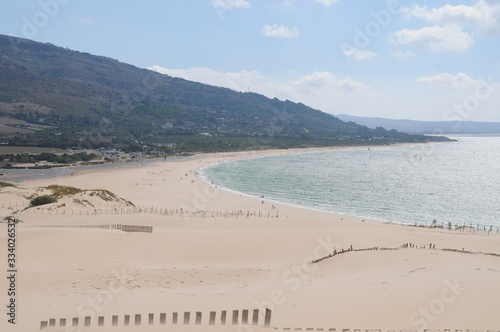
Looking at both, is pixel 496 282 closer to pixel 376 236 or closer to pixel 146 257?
pixel 376 236

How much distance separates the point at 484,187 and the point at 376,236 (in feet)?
164

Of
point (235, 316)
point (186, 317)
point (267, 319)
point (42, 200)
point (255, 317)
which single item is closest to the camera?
point (186, 317)

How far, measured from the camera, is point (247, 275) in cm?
2045

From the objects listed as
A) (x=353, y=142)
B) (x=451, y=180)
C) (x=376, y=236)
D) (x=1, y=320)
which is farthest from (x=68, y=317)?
(x=353, y=142)

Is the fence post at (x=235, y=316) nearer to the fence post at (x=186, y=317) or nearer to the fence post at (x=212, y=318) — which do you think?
the fence post at (x=212, y=318)

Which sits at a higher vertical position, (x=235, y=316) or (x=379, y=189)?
(x=235, y=316)

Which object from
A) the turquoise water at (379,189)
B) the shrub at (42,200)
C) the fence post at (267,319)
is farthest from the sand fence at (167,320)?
the turquoise water at (379,189)

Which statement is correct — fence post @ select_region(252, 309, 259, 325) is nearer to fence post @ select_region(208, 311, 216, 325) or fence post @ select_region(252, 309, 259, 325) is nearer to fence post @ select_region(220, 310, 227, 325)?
fence post @ select_region(220, 310, 227, 325)

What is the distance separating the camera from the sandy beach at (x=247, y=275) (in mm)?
13711

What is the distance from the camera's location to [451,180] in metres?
79.1

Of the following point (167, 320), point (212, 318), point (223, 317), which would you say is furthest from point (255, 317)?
point (167, 320)

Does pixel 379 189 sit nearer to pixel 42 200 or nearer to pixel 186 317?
pixel 42 200

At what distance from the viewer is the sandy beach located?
13711mm

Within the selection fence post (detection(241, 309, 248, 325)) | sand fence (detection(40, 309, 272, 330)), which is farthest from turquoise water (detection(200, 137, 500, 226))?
fence post (detection(241, 309, 248, 325))
